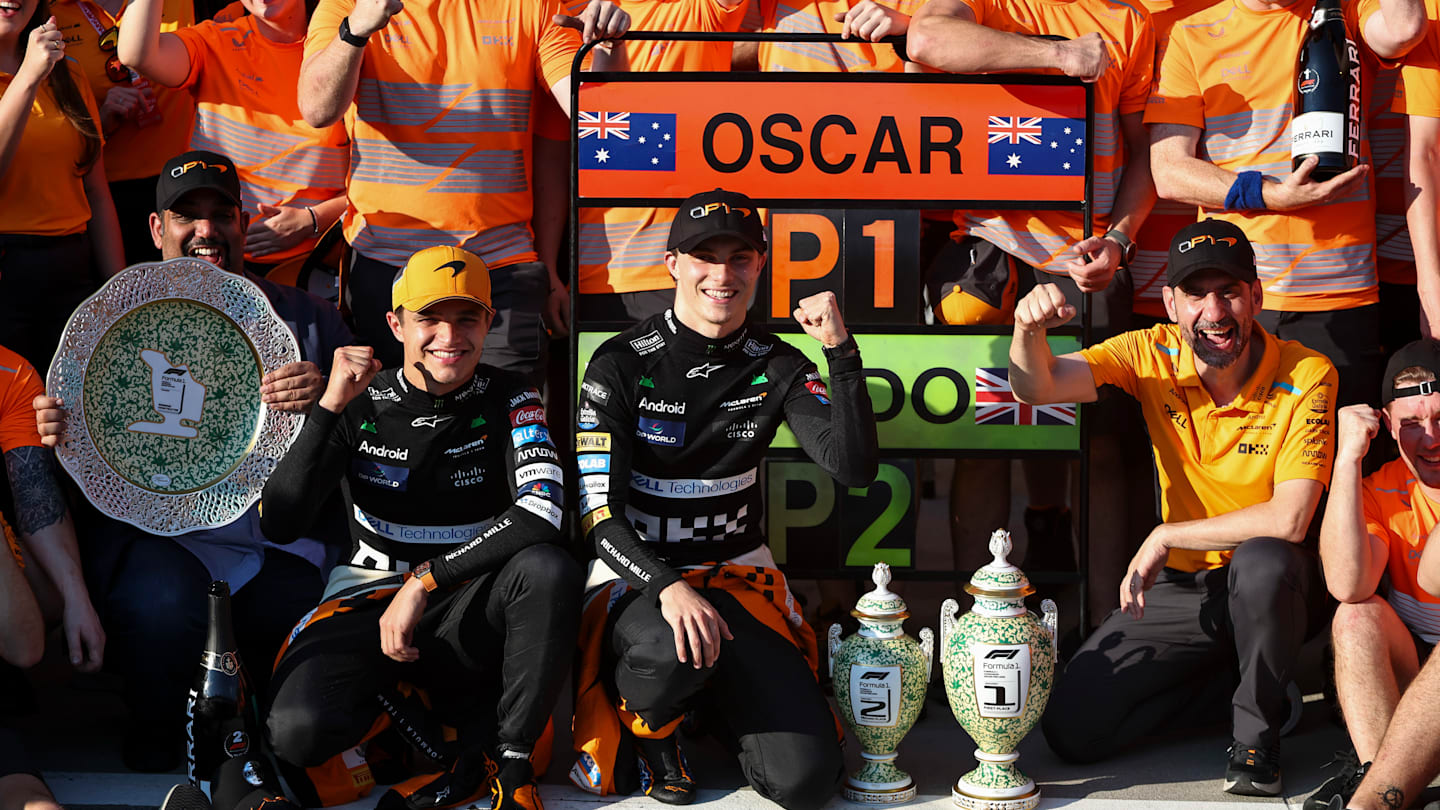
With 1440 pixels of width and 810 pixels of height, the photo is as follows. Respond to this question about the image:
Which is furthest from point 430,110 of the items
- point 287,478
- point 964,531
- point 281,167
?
point 964,531

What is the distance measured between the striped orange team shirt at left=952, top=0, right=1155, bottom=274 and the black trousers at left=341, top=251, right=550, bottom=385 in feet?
4.50

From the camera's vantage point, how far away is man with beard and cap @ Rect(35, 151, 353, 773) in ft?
13.6

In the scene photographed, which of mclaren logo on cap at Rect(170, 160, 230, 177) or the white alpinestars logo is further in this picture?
mclaren logo on cap at Rect(170, 160, 230, 177)

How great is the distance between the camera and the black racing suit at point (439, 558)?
3.76m

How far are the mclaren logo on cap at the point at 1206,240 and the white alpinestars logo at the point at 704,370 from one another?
1.34m

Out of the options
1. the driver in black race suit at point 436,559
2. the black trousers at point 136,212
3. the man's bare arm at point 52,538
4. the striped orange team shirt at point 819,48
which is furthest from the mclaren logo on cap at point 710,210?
the black trousers at point 136,212

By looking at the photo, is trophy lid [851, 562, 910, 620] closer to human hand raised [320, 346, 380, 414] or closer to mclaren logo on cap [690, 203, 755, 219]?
mclaren logo on cap [690, 203, 755, 219]

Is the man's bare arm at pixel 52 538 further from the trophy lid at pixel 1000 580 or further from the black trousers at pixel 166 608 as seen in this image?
the trophy lid at pixel 1000 580

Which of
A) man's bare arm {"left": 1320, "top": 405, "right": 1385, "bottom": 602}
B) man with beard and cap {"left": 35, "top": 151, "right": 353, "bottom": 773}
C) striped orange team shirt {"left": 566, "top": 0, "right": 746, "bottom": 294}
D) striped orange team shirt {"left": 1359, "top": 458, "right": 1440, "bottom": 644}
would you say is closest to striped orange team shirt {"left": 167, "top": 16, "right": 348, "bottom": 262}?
man with beard and cap {"left": 35, "top": 151, "right": 353, "bottom": 773}

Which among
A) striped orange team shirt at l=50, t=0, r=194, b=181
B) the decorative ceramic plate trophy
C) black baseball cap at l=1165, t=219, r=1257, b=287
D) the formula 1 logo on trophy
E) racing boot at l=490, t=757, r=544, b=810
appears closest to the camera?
racing boot at l=490, t=757, r=544, b=810

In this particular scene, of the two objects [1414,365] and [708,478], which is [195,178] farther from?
[1414,365]

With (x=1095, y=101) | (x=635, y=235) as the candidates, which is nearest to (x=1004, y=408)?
(x=1095, y=101)

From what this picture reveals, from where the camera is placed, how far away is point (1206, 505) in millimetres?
4281

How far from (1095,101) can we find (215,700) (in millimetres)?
3161
